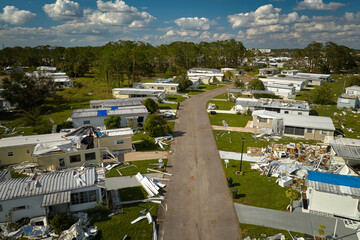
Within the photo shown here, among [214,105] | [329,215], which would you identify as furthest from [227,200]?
[214,105]

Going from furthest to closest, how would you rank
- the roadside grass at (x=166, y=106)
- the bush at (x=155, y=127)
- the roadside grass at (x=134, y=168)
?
the roadside grass at (x=166, y=106) < the bush at (x=155, y=127) < the roadside grass at (x=134, y=168)

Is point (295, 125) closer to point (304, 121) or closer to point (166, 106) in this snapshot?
point (304, 121)

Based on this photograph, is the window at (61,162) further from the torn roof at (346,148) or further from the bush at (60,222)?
the torn roof at (346,148)

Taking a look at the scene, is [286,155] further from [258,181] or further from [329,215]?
[329,215]

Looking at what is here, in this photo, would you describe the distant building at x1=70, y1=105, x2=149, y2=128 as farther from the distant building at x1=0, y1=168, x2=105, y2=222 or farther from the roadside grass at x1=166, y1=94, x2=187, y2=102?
the roadside grass at x1=166, y1=94, x2=187, y2=102

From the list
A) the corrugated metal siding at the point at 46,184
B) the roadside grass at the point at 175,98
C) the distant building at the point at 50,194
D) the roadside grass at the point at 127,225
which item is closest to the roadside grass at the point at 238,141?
Answer: the roadside grass at the point at 127,225

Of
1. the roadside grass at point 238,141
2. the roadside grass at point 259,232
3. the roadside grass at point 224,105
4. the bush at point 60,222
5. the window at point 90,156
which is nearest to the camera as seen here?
the roadside grass at point 259,232

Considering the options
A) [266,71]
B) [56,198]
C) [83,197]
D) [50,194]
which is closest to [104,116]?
[83,197]
